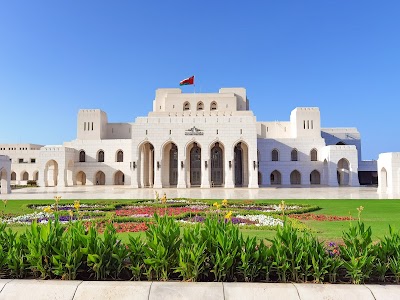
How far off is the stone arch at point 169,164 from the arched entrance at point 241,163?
799 cm

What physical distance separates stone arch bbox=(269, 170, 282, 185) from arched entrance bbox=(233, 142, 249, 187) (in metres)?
4.99

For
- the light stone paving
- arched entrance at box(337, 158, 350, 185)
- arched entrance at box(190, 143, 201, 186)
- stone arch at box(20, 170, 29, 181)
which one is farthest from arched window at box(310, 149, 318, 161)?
stone arch at box(20, 170, 29, 181)

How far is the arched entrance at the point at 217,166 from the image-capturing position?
1563 inches

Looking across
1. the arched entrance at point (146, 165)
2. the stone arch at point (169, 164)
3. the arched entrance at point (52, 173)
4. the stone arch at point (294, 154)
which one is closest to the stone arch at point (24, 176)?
the arched entrance at point (52, 173)

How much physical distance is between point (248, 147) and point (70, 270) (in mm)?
30475

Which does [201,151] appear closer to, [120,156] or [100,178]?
[120,156]

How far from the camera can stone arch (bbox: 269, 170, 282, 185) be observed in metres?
43.2

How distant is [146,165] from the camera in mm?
37969

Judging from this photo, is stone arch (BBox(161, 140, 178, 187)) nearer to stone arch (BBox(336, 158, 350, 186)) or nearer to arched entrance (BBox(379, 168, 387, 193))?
arched entrance (BBox(379, 168, 387, 193))

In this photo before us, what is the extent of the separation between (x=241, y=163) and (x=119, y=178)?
18221mm

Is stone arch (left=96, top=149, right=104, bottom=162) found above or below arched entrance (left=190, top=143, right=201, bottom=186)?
above

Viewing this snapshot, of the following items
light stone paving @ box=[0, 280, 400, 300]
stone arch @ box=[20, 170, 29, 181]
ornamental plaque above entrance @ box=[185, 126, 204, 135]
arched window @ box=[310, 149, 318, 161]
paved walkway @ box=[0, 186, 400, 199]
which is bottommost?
paved walkway @ box=[0, 186, 400, 199]

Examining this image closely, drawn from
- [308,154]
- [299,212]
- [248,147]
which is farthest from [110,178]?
[299,212]

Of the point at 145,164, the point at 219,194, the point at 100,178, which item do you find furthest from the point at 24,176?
the point at 219,194
